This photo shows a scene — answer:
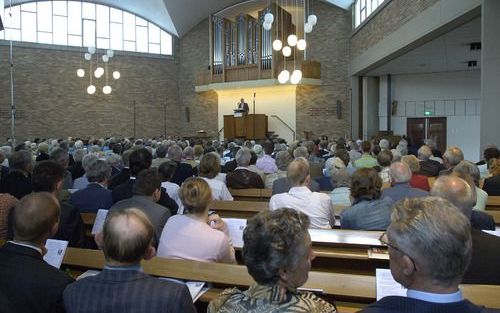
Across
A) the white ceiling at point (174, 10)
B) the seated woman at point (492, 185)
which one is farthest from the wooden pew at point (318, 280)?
the white ceiling at point (174, 10)

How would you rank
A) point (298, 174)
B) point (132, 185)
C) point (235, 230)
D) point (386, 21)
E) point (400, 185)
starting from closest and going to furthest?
point (235, 230)
point (298, 174)
point (400, 185)
point (132, 185)
point (386, 21)

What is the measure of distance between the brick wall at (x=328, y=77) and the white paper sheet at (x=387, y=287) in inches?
662

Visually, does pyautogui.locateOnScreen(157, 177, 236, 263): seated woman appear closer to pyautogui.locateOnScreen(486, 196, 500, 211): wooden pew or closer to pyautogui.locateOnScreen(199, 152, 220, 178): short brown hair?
pyautogui.locateOnScreen(199, 152, 220, 178): short brown hair

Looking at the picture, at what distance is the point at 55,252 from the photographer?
9.84 ft

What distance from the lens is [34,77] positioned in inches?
773

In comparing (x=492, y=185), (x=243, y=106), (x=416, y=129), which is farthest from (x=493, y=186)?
(x=243, y=106)

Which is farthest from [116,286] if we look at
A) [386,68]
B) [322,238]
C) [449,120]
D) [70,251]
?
[449,120]

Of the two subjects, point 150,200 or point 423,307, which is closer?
point 423,307

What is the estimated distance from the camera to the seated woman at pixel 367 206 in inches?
154

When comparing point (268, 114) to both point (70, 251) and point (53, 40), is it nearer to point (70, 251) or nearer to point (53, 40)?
point (53, 40)

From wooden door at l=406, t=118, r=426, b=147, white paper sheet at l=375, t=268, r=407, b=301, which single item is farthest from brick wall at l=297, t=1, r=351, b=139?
white paper sheet at l=375, t=268, r=407, b=301

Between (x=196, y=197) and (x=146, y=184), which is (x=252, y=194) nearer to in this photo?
(x=146, y=184)

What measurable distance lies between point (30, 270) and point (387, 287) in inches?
64.5

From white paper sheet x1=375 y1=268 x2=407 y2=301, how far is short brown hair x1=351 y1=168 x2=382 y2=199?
5.21ft
